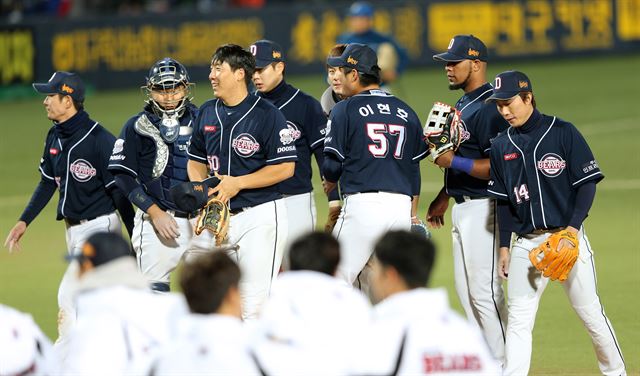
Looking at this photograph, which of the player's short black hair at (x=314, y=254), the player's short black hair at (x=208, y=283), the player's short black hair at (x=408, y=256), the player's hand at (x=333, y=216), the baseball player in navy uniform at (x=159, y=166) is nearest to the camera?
the player's short black hair at (x=208, y=283)

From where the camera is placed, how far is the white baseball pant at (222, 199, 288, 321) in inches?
311

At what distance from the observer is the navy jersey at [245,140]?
8.01m

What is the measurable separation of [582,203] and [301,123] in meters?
2.45

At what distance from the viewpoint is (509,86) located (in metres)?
7.58

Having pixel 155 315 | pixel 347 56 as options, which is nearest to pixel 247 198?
pixel 347 56

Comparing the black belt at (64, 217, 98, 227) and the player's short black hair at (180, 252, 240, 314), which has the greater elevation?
the black belt at (64, 217, 98, 227)

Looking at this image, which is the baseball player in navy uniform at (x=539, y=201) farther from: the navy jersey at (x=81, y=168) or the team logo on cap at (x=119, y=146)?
the navy jersey at (x=81, y=168)

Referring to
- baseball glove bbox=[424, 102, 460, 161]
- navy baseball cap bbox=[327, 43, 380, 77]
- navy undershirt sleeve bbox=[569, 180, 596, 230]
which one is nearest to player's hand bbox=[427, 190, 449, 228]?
baseball glove bbox=[424, 102, 460, 161]

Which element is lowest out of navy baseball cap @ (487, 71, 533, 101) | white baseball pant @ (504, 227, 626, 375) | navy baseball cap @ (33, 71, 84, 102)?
white baseball pant @ (504, 227, 626, 375)

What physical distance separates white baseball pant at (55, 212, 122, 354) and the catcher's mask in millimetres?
795

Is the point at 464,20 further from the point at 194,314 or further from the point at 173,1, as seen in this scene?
the point at 194,314

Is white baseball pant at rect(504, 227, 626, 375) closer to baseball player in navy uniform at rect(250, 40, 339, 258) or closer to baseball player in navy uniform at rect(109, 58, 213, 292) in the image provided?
baseball player in navy uniform at rect(250, 40, 339, 258)

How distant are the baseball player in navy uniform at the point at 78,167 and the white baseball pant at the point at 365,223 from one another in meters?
1.73

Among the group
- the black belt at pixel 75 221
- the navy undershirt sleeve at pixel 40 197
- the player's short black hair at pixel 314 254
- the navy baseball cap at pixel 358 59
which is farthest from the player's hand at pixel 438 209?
the player's short black hair at pixel 314 254
